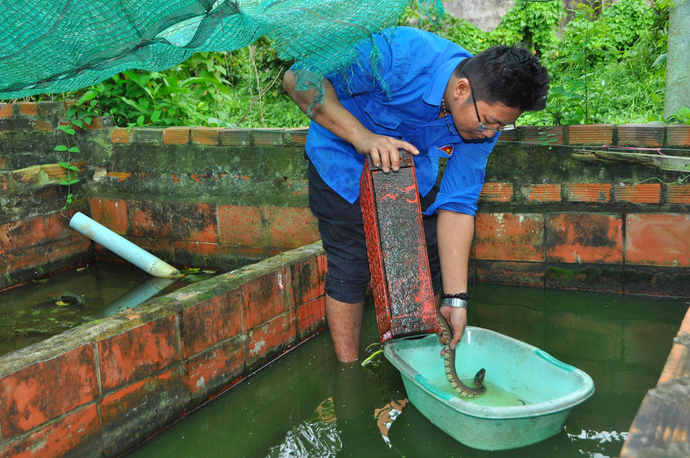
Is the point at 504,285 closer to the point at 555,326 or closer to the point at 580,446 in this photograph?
the point at 555,326

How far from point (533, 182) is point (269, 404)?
1939mm

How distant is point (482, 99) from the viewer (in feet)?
6.07

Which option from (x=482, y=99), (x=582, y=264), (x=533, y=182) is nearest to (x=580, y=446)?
(x=482, y=99)

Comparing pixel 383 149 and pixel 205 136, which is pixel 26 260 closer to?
pixel 205 136

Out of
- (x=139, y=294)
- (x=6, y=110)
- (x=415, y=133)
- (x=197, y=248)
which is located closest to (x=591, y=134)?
(x=415, y=133)

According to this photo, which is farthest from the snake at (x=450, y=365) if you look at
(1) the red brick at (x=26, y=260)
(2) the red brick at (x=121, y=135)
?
(1) the red brick at (x=26, y=260)

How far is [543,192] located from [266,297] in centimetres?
171

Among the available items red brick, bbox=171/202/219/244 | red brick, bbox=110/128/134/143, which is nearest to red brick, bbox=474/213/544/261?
red brick, bbox=171/202/219/244

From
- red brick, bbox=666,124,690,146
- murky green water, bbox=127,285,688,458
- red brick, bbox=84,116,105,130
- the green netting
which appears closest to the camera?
the green netting

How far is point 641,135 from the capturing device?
2.95 meters

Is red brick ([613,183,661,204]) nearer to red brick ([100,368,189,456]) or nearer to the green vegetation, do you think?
the green vegetation

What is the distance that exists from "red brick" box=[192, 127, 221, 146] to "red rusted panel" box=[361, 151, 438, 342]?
1989 millimetres

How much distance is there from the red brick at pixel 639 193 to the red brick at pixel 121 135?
3.13 m

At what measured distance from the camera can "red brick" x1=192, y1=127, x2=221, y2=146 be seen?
12.0 feet
